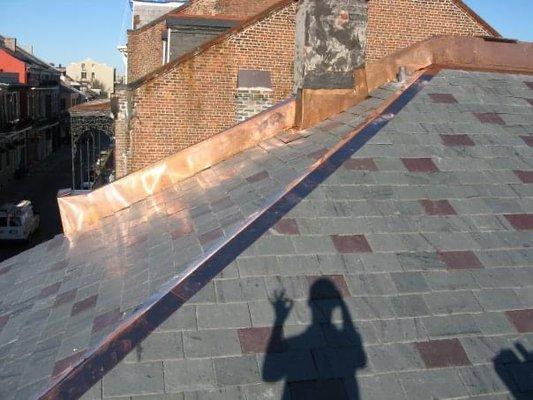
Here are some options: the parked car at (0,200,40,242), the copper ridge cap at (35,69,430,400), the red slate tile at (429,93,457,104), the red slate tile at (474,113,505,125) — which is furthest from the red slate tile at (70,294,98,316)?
the parked car at (0,200,40,242)

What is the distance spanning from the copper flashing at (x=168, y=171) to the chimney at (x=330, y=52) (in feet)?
1.12

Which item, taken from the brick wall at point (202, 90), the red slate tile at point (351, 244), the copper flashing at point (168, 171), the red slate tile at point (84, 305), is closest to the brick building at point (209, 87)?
the brick wall at point (202, 90)

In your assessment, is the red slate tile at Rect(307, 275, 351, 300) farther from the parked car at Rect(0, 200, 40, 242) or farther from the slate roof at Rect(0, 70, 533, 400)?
the parked car at Rect(0, 200, 40, 242)

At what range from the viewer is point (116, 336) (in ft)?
10.9

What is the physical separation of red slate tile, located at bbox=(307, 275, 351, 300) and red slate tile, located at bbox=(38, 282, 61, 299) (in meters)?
2.72

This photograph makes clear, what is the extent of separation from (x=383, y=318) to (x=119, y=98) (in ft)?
37.3

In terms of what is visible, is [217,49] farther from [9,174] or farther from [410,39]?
[9,174]

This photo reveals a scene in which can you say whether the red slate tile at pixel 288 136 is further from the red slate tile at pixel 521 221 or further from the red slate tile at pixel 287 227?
the red slate tile at pixel 521 221

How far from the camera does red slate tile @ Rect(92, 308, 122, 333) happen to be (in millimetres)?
3717

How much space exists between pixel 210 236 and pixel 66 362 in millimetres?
1530

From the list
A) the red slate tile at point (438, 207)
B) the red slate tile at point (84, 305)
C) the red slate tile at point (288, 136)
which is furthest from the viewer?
→ the red slate tile at point (288, 136)

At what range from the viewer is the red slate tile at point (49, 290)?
5.10 meters

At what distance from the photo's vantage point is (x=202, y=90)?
45.0ft

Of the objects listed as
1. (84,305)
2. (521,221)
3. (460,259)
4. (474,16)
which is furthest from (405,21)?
(84,305)
